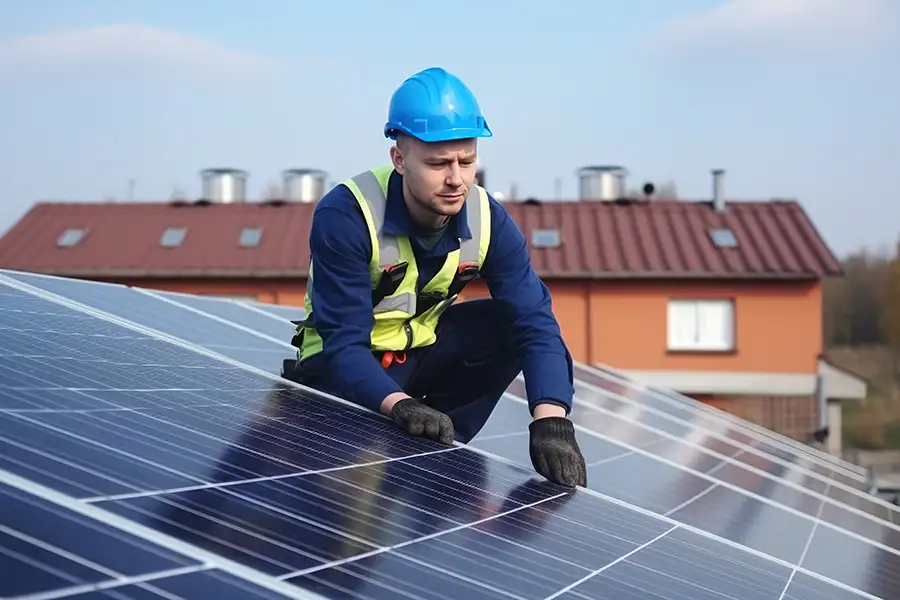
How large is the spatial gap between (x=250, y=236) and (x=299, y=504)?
29.5 metres

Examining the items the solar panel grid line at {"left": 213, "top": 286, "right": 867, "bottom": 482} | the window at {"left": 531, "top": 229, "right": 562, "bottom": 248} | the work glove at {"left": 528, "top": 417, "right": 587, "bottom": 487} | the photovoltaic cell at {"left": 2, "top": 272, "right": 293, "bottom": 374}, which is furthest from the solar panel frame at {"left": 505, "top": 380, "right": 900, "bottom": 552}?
the window at {"left": 531, "top": 229, "right": 562, "bottom": 248}

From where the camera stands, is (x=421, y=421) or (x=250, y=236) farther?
(x=250, y=236)

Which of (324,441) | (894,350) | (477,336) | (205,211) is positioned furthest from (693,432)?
(894,350)

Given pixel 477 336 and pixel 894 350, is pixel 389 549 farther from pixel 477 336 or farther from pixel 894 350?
pixel 894 350

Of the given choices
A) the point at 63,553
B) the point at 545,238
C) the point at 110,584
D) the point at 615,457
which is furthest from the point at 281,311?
the point at 545,238

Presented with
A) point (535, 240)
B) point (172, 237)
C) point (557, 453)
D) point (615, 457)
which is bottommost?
point (615, 457)

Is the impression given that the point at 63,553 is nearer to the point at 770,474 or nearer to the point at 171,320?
the point at 171,320

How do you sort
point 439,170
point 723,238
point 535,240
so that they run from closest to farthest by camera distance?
1. point 439,170
2. point 723,238
3. point 535,240

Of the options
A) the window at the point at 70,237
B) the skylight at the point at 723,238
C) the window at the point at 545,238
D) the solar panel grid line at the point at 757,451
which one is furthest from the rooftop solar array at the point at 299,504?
the window at the point at 70,237

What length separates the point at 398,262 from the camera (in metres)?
4.71

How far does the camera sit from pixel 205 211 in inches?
1319

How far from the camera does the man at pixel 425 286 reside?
429cm

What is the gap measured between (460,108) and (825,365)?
27.2 metres

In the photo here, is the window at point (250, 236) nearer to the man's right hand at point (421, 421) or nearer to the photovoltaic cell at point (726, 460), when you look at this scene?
the photovoltaic cell at point (726, 460)
